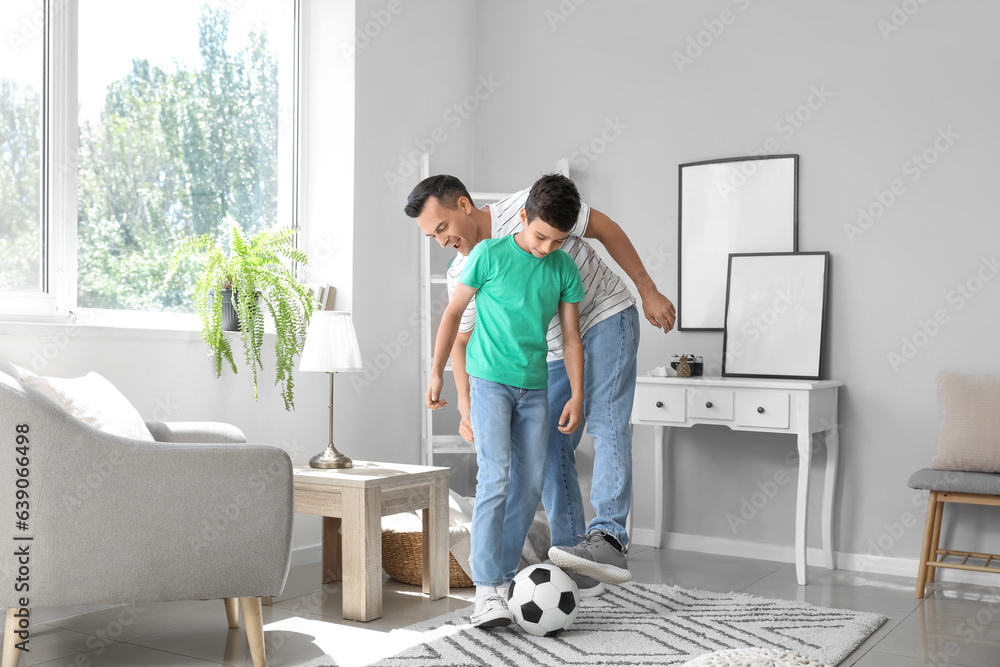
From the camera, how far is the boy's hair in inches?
97.1

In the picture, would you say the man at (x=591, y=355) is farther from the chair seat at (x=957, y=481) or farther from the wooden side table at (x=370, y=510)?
the chair seat at (x=957, y=481)

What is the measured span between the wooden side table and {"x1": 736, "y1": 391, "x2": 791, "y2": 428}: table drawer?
122cm

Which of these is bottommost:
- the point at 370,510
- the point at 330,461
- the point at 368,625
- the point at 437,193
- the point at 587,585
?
the point at 368,625

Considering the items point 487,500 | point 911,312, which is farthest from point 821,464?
point 487,500

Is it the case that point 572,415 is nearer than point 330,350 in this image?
Yes

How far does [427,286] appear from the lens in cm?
418

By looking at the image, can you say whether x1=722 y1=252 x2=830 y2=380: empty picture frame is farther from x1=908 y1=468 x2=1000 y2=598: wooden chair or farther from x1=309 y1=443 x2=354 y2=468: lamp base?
x1=309 y1=443 x2=354 y2=468: lamp base

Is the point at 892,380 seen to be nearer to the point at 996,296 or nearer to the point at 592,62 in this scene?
the point at 996,296

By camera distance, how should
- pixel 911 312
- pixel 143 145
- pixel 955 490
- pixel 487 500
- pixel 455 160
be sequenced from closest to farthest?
1. pixel 487 500
2. pixel 955 490
3. pixel 143 145
4. pixel 911 312
5. pixel 455 160

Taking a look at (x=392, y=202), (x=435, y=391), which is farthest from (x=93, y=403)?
(x=392, y=202)

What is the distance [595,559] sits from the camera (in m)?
2.57

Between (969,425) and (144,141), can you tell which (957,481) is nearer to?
(969,425)

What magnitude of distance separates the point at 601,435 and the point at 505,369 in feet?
1.32

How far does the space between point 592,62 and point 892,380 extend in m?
1.97
